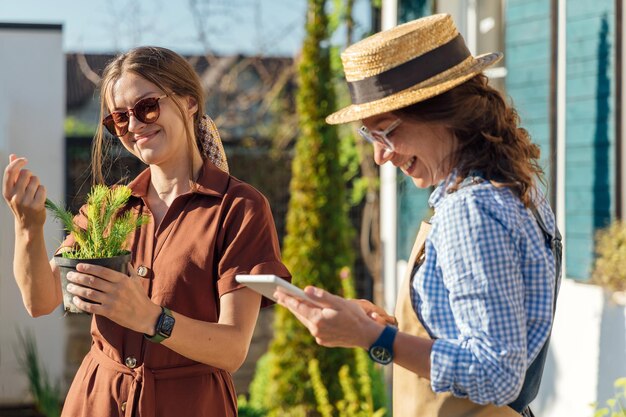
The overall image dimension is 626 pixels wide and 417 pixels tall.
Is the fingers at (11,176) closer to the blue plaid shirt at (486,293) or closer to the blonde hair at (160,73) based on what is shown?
the blonde hair at (160,73)

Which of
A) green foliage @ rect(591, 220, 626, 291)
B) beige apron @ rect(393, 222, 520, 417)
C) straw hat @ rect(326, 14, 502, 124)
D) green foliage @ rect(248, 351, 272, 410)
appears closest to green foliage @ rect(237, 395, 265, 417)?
green foliage @ rect(248, 351, 272, 410)

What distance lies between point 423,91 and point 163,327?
0.73 m

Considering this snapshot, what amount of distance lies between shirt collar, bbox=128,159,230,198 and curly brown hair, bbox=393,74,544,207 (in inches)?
24.3

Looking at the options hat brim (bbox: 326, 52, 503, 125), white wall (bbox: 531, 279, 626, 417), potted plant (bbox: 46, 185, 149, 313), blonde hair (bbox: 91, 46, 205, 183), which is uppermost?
blonde hair (bbox: 91, 46, 205, 183)

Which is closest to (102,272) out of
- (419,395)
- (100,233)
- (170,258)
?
(100,233)

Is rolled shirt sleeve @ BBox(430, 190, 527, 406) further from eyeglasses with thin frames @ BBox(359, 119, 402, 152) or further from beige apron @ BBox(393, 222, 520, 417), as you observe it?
eyeglasses with thin frames @ BBox(359, 119, 402, 152)

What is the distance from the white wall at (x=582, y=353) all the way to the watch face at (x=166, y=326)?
8.96 feet

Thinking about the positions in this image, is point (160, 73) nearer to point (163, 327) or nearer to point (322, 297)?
point (163, 327)

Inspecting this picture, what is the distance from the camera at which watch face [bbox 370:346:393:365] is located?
166cm

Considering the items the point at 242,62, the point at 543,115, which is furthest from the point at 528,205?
the point at 242,62

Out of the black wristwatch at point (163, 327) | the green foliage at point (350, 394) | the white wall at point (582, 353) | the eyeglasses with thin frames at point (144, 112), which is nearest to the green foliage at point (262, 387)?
the green foliage at point (350, 394)

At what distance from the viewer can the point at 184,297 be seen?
86.3 inches

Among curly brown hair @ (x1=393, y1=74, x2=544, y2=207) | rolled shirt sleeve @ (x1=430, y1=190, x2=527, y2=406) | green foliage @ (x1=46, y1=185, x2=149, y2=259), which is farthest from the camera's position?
green foliage @ (x1=46, y1=185, x2=149, y2=259)

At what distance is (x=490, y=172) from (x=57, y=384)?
20.9 feet
